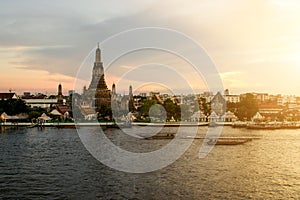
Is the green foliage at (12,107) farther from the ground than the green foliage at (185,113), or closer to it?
farther from the ground

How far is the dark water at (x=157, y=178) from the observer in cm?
1389

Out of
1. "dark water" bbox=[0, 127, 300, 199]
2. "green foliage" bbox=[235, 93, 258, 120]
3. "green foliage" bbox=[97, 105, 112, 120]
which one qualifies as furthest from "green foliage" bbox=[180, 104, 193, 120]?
"dark water" bbox=[0, 127, 300, 199]

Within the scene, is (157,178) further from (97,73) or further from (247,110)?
(97,73)

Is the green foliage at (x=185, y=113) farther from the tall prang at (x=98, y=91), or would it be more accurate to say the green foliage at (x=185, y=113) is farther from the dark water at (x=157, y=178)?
the dark water at (x=157, y=178)

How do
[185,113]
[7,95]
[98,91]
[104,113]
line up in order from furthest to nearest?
1. [7,95]
2. [98,91]
3. [185,113]
4. [104,113]

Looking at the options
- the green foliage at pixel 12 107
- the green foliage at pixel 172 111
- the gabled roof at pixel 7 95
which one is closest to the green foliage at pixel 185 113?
the green foliage at pixel 172 111

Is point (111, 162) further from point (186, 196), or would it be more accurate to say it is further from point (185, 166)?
point (186, 196)

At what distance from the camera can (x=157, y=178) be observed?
16484mm

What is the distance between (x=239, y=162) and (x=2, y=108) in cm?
4898

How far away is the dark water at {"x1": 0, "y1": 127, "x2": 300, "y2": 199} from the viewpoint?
13.9 metres

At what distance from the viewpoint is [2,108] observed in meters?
60.9

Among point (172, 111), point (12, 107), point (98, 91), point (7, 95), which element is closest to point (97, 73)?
point (98, 91)

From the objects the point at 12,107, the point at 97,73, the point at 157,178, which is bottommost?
the point at 157,178

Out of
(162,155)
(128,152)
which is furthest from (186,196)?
(128,152)
